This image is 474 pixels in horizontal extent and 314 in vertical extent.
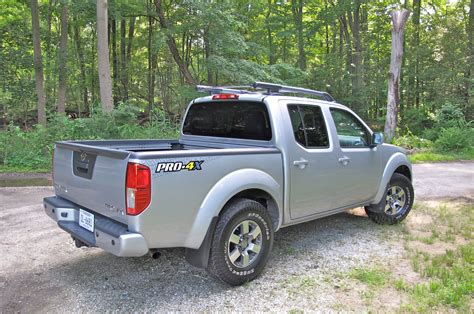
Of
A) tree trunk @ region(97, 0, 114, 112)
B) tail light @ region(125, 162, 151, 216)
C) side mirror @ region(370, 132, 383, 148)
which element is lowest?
tail light @ region(125, 162, 151, 216)

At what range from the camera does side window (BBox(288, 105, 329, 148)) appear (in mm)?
4291

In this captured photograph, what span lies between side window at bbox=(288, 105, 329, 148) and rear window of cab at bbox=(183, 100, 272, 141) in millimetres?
355

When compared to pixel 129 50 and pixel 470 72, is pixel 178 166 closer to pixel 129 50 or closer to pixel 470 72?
pixel 470 72

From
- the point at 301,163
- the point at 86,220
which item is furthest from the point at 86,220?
the point at 301,163

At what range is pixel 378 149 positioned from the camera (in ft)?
17.5

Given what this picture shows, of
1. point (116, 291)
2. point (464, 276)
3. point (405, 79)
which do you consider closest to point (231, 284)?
point (116, 291)

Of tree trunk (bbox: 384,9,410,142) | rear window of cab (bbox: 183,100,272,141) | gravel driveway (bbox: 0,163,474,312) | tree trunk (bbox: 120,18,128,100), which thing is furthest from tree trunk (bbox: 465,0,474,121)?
tree trunk (bbox: 120,18,128,100)

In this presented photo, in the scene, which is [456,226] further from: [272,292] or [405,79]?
[405,79]

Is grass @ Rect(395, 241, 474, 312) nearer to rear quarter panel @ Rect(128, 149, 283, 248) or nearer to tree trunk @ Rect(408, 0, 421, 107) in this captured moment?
rear quarter panel @ Rect(128, 149, 283, 248)

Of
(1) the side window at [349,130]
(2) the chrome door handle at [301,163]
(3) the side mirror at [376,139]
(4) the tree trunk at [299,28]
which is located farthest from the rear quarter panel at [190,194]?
(4) the tree trunk at [299,28]

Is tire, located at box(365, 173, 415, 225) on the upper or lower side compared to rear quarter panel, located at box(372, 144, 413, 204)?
lower

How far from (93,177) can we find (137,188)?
67cm

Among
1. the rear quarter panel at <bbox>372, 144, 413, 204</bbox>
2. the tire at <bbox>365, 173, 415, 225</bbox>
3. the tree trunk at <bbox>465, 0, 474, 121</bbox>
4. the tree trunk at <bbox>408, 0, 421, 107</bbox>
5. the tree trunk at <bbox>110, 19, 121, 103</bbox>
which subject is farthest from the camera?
the tree trunk at <bbox>110, 19, 121, 103</bbox>

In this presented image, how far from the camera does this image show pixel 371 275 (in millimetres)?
3824
